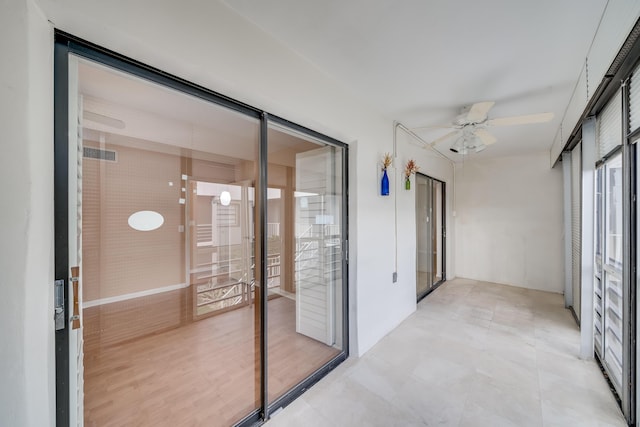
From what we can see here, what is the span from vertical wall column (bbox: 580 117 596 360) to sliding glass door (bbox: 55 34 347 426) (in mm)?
2564

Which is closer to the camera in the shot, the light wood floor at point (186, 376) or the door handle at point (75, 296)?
the door handle at point (75, 296)

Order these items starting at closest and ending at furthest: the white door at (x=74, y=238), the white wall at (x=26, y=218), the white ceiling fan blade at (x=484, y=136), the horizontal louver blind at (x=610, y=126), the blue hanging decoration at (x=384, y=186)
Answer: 1. the white wall at (x=26, y=218)
2. the white door at (x=74, y=238)
3. the horizontal louver blind at (x=610, y=126)
4. the white ceiling fan blade at (x=484, y=136)
5. the blue hanging decoration at (x=384, y=186)

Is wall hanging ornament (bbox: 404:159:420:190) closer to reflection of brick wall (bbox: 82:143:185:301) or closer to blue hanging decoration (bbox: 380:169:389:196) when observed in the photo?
blue hanging decoration (bbox: 380:169:389:196)

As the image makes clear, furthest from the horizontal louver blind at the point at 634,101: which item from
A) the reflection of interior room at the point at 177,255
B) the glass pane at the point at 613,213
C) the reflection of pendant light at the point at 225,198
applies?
the reflection of pendant light at the point at 225,198

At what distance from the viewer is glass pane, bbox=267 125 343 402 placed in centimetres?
198

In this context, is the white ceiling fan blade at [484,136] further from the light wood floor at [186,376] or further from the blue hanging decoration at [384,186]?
the light wood floor at [186,376]

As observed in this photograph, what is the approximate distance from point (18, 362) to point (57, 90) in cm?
101

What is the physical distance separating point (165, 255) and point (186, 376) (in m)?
0.85

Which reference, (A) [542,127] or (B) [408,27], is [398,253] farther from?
(A) [542,127]

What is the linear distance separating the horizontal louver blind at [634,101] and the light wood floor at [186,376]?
2718mm

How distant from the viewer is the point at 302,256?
2.32 meters

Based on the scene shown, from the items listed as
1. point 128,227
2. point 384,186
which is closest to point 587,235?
point 384,186

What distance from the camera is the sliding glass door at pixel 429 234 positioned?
430 centimetres

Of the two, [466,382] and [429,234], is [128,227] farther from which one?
[429,234]
